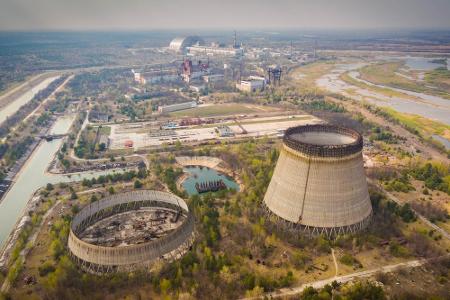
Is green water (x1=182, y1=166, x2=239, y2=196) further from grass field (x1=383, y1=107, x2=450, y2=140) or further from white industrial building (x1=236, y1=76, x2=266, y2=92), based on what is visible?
white industrial building (x1=236, y1=76, x2=266, y2=92)

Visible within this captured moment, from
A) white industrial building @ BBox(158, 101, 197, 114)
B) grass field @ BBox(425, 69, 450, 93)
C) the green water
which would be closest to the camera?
the green water

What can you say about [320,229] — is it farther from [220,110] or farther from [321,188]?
[220,110]

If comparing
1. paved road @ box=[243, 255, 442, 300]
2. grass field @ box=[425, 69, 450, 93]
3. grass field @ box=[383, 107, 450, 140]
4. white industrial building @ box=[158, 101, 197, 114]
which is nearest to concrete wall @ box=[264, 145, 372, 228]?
paved road @ box=[243, 255, 442, 300]

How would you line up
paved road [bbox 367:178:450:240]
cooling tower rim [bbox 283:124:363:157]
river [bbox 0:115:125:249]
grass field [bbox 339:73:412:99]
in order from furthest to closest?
grass field [bbox 339:73:412:99], river [bbox 0:115:125:249], paved road [bbox 367:178:450:240], cooling tower rim [bbox 283:124:363:157]

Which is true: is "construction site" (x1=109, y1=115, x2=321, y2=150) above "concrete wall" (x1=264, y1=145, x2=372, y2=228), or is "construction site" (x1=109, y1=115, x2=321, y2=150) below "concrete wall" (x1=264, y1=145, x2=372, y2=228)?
below

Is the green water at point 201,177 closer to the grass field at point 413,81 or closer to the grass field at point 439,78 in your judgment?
the grass field at point 413,81

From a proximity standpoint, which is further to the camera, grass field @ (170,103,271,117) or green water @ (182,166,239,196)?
grass field @ (170,103,271,117)

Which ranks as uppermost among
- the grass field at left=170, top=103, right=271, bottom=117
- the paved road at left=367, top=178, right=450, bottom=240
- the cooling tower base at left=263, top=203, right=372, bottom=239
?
the cooling tower base at left=263, top=203, right=372, bottom=239

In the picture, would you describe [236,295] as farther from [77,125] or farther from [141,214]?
[77,125]
